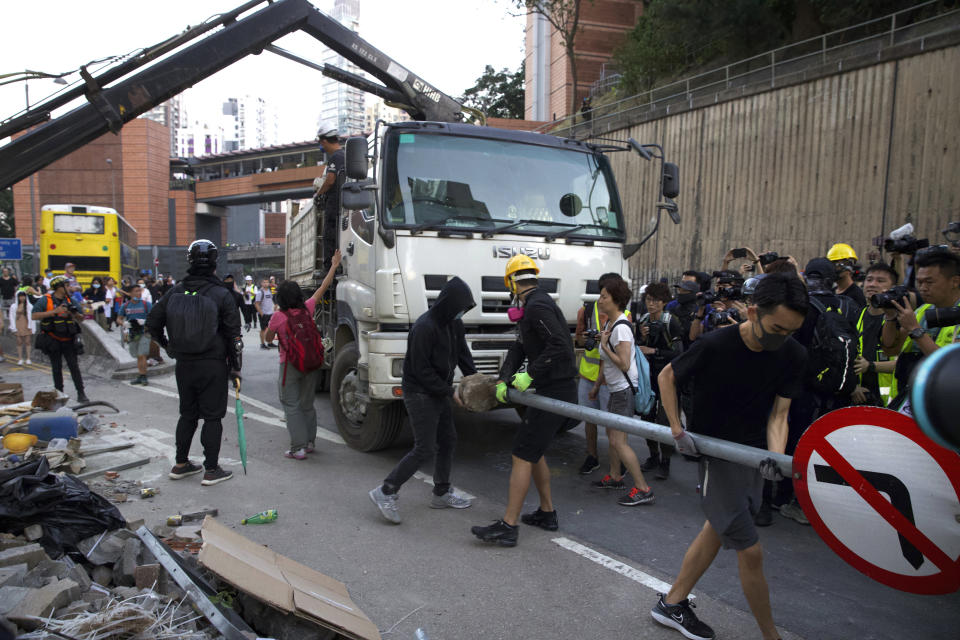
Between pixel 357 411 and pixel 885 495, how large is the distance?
4909 millimetres

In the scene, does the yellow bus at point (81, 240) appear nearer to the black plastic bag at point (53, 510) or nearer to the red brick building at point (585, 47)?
the black plastic bag at point (53, 510)

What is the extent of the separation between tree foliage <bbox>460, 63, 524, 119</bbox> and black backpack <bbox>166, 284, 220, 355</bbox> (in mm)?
52884

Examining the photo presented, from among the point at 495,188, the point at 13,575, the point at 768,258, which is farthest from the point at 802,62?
the point at 13,575

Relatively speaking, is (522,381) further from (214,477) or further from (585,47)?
(585,47)

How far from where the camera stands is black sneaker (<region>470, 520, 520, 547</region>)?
13.9 ft

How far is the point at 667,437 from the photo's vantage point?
2.93 m

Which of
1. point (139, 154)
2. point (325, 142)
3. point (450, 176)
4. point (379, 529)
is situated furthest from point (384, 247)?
point (139, 154)

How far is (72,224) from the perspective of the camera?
25.1 metres

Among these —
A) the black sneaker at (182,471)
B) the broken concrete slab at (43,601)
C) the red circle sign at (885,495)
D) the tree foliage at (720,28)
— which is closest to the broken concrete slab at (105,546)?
the broken concrete slab at (43,601)

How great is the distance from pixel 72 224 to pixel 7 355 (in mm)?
13417

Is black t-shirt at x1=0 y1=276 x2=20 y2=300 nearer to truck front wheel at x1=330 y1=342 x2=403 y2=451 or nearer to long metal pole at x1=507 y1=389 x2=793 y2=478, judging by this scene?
truck front wheel at x1=330 y1=342 x2=403 y2=451

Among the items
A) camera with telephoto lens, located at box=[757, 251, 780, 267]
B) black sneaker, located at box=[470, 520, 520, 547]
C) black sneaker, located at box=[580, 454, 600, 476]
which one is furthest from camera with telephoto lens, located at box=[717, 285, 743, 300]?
black sneaker, located at box=[470, 520, 520, 547]

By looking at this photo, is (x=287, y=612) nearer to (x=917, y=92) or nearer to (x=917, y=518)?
(x=917, y=518)

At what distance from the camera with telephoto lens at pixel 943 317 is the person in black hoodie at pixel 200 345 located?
16.2ft
